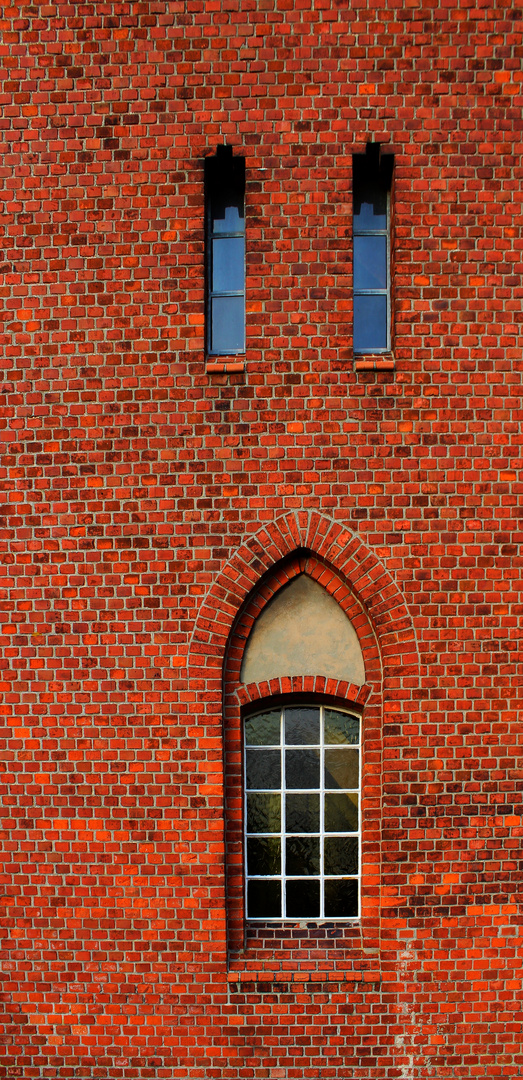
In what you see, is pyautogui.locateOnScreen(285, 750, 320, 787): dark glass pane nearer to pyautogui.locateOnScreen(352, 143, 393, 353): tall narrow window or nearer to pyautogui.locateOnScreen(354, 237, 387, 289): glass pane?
pyautogui.locateOnScreen(352, 143, 393, 353): tall narrow window

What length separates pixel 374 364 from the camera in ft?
12.5

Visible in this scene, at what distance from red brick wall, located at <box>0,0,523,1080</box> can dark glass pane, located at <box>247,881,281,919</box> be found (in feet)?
0.47

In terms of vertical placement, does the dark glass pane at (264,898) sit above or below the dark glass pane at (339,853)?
below

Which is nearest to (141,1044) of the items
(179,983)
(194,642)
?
(179,983)

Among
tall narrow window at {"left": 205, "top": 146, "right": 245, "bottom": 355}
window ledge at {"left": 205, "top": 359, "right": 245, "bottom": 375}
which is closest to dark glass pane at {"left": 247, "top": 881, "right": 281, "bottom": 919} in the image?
window ledge at {"left": 205, "top": 359, "right": 245, "bottom": 375}

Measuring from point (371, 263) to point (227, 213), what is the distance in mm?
1026

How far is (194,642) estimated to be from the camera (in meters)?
3.83

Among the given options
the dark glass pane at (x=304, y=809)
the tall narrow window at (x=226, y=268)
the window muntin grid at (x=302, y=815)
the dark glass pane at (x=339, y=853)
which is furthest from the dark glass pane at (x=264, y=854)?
the tall narrow window at (x=226, y=268)

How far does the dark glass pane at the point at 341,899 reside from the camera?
403 centimetres

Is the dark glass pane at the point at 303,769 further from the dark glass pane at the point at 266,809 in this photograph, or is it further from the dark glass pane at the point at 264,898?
the dark glass pane at the point at 264,898

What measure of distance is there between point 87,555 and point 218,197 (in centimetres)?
255

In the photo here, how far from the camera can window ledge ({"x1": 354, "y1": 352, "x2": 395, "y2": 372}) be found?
3814 mm

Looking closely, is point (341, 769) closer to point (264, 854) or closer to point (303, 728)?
point (303, 728)

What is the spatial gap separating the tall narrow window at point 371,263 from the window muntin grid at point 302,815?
2.54 metres
